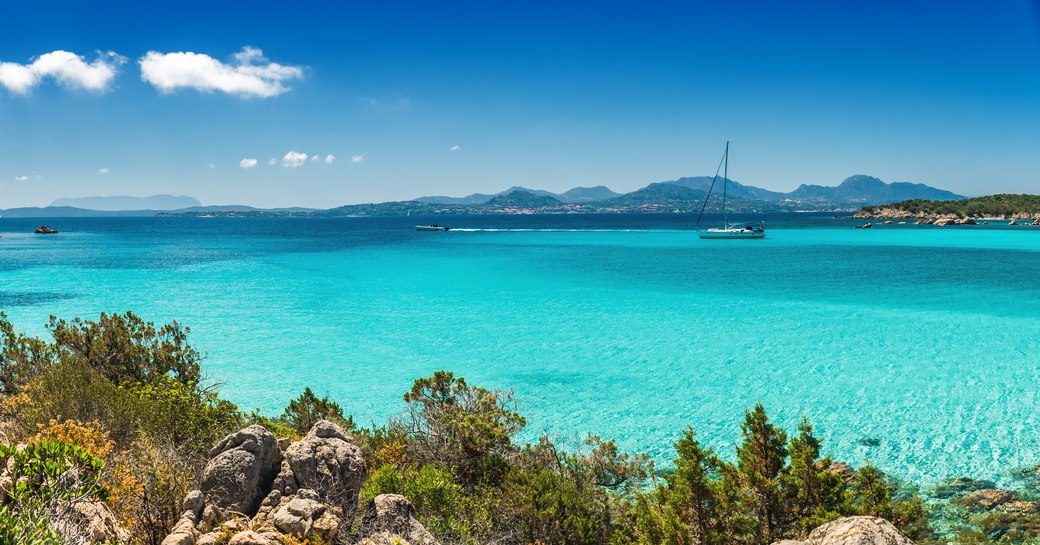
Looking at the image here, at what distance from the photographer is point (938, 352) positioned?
2128cm

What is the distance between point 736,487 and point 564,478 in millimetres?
2615

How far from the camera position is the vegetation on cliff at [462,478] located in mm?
5957

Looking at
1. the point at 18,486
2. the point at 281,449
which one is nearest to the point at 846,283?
the point at 281,449

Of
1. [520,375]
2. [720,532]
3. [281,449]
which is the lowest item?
[520,375]

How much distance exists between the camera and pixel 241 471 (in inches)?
273

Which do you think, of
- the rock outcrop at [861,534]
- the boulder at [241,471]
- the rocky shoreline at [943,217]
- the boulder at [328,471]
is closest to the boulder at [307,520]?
the boulder at [328,471]

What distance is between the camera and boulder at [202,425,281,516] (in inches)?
266

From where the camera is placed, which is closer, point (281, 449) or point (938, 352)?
point (281, 449)

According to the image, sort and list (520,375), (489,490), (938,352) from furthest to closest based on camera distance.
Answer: (938,352) → (520,375) → (489,490)

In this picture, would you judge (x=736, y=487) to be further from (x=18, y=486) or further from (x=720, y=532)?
(x=18, y=486)

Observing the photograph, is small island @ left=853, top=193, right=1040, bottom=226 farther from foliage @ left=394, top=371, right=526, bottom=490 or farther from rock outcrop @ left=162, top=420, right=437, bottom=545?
rock outcrop @ left=162, top=420, right=437, bottom=545

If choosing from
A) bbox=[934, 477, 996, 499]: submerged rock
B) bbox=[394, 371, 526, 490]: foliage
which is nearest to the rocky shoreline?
bbox=[934, 477, 996, 499]: submerged rock

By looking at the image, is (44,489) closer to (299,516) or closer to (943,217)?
(299,516)

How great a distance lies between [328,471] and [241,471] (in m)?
1.02
